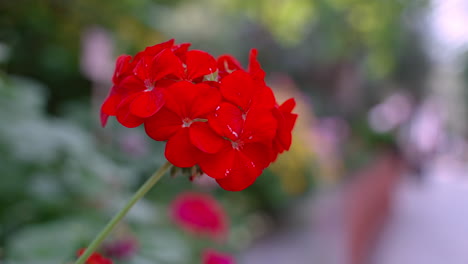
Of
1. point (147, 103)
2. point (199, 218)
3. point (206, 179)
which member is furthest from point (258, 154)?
point (206, 179)

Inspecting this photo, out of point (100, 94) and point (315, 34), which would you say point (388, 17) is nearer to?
point (100, 94)

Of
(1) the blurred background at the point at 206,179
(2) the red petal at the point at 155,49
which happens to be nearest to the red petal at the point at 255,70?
(2) the red petal at the point at 155,49

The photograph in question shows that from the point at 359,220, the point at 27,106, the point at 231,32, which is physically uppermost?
the point at 231,32

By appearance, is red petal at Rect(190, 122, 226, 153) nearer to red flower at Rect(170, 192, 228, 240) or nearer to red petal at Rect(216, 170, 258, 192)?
red petal at Rect(216, 170, 258, 192)

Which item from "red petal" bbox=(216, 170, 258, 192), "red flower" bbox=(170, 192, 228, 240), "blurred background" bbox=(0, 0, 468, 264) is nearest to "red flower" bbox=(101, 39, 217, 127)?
"red petal" bbox=(216, 170, 258, 192)

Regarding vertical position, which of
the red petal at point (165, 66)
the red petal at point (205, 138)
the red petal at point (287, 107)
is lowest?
the red petal at point (205, 138)

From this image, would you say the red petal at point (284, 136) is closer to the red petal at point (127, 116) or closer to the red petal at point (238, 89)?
the red petal at point (238, 89)

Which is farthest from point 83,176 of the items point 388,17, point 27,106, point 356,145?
point 356,145
